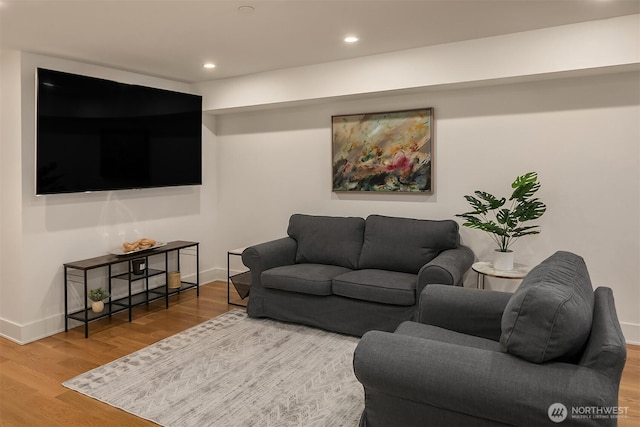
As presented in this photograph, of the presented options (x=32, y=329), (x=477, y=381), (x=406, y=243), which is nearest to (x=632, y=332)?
(x=406, y=243)

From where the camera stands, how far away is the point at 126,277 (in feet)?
15.0

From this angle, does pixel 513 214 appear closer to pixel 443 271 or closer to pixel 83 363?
pixel 443 271

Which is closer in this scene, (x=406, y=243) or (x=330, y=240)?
(x=406, y=243)

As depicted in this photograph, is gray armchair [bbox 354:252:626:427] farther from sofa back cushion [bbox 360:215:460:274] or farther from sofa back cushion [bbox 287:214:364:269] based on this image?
sofa back cushion [bbox 287:214:364:269]

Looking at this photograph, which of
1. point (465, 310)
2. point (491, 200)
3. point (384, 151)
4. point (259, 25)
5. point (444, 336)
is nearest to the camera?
point (444, 336)

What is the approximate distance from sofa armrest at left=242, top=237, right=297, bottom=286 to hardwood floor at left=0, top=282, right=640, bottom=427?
0.67m

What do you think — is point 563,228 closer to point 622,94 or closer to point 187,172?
point 622,94

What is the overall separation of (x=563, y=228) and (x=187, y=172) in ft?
12.7

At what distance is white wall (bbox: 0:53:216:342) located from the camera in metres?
3.76

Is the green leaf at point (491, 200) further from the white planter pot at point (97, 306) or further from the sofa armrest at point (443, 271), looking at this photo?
the white planter pot at point (97, 306)

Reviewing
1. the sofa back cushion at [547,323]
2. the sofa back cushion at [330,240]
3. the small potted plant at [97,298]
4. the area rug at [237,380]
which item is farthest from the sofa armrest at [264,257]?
the sofa back cushion at [547,323]

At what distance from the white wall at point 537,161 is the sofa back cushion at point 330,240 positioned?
389mm

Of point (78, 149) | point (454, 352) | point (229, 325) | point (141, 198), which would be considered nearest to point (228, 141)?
point (141, 198)

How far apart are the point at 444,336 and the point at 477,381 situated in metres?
0.73
